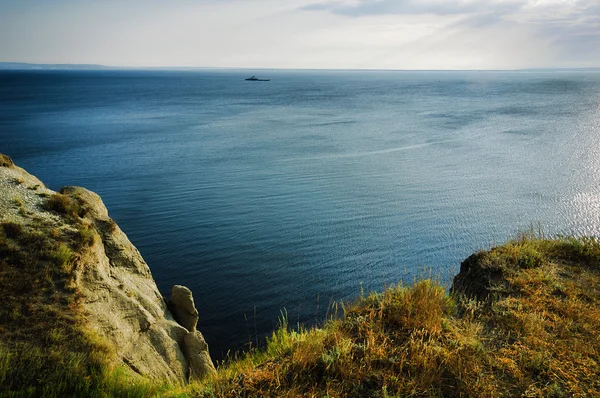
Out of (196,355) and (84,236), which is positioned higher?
(84,236)

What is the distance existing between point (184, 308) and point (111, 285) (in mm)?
3098

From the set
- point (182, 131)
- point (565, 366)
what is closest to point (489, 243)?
point (565, 366)

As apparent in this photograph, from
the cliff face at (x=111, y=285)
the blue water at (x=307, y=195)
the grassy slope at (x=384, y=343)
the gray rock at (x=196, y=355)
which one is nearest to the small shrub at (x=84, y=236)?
the cliff face at (x=111, y=285)

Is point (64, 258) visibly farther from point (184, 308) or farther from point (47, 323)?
point (184, 308)

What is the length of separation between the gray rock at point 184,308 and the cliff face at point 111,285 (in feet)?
0.15

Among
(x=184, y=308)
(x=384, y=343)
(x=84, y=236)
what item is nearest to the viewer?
(x=384, y=343)

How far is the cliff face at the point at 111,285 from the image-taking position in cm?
916

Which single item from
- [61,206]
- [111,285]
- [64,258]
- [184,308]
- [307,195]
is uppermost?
[61,206]

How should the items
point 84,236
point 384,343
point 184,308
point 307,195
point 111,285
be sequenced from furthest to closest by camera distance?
1. point 307,195
2. point 184,308
3. point 84,236
4. point 111,285
5. point 384,343

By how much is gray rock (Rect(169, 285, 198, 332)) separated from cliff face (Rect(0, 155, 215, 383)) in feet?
0.15

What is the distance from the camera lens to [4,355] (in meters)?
6.74

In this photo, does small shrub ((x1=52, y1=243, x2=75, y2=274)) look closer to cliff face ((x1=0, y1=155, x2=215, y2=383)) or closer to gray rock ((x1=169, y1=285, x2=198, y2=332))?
cliff face ((x1=0, y1=155, x2=215, y2=383))

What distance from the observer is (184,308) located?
12.7 m

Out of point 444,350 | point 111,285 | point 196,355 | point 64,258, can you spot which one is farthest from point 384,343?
point 64,258
